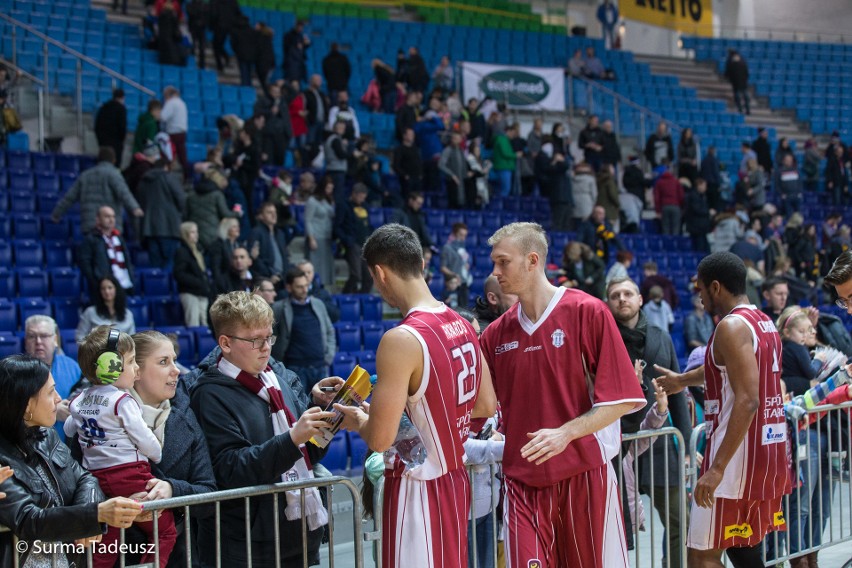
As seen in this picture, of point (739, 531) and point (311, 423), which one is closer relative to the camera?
point (311, 423)

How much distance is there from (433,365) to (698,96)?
2382 centimetres

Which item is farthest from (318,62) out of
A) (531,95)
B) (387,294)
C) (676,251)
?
(387,294)

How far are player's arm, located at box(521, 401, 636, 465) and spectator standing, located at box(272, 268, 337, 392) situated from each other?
5.96m

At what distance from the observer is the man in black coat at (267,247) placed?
1130cm

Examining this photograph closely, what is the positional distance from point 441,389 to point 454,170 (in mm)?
13044

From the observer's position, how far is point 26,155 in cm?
1337

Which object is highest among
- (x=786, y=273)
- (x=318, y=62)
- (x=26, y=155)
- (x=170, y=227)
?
(x=318, y=62)

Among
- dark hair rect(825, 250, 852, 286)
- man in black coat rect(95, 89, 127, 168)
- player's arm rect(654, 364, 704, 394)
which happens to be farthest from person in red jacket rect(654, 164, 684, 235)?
player's arm rect(654, 364, 704, 394)

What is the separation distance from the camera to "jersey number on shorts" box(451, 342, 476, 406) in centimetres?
369

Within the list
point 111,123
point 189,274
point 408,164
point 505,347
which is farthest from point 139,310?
point 505,347

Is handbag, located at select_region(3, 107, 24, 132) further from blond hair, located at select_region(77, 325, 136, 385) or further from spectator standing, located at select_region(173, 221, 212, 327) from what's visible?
blond hair, located at select_region(77, 325, 136, 385)

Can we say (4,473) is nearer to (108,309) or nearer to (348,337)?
(108,309)

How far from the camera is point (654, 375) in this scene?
5.88 m

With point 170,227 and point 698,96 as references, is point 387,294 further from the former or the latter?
point 698,96
